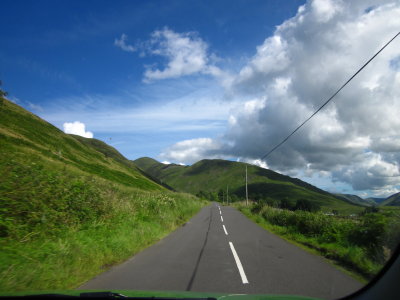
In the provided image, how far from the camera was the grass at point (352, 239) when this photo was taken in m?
6.59

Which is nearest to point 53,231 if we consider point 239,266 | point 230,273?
point 230,273

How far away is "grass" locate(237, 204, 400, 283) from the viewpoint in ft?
21.6

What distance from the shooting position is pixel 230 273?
6.51 metres

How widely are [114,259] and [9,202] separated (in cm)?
295

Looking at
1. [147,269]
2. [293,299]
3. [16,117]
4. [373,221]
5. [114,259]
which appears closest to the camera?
[293,299]

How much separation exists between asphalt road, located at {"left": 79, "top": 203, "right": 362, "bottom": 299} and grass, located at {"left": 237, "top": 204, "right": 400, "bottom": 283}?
0.61 metres

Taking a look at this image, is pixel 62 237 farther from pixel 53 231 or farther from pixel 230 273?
pixel 230 273

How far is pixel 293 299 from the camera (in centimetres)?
338

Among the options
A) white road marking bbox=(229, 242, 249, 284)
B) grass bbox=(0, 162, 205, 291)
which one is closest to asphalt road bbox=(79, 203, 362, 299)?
white road marking bbox=(229, 242, 249, 284)

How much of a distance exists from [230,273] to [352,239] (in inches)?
194

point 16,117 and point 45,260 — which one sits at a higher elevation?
point 16,117

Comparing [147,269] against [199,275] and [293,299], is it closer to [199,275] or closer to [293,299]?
[199,275]

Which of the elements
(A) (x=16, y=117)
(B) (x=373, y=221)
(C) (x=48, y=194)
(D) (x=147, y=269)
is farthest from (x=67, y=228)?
(A) (x=16, y=117)

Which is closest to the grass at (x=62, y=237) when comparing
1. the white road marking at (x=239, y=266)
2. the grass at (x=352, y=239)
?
the white road marking at (x=239, y=266)
